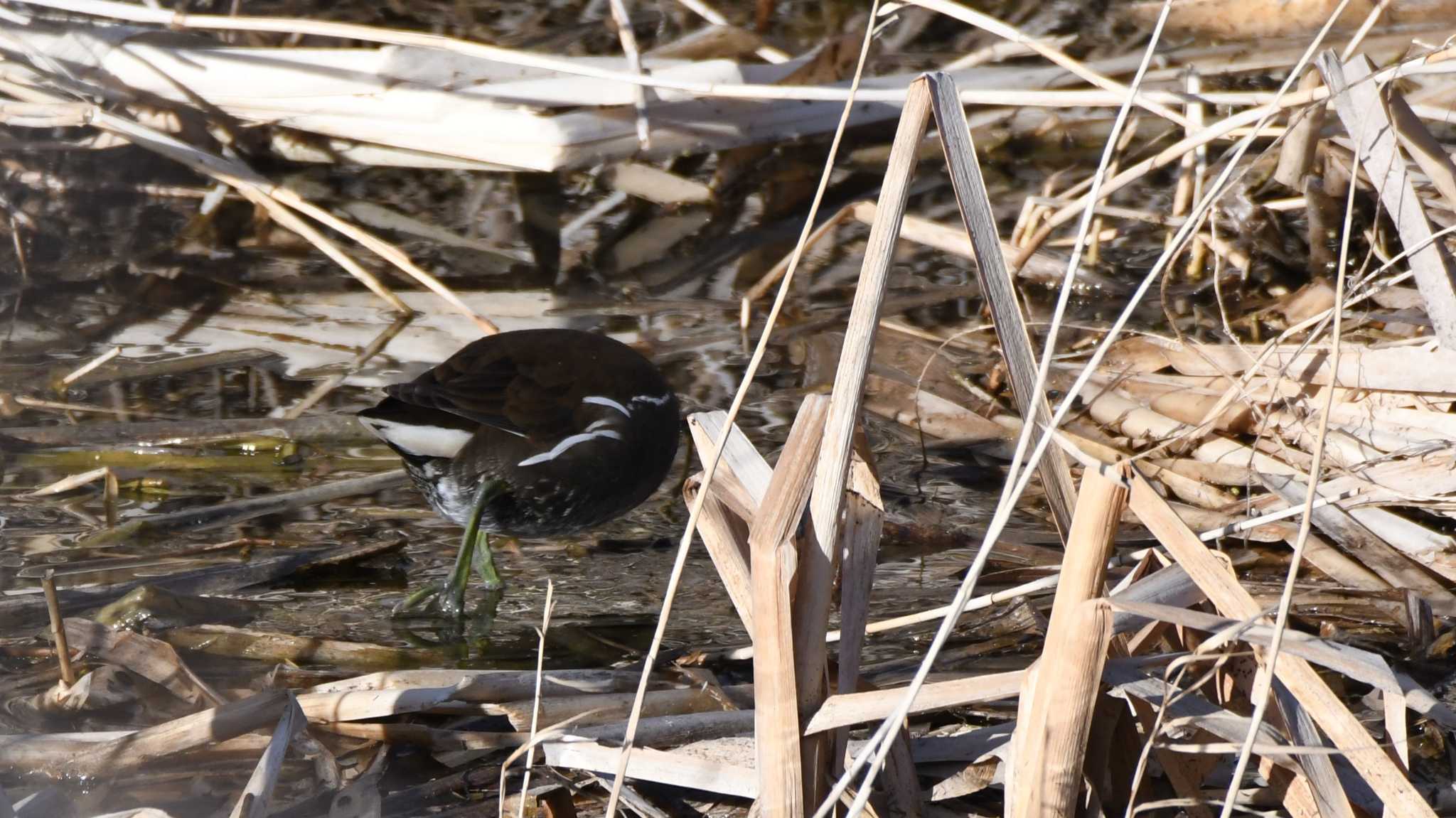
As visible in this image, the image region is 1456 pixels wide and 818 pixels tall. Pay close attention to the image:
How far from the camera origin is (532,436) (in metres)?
→ 3.25

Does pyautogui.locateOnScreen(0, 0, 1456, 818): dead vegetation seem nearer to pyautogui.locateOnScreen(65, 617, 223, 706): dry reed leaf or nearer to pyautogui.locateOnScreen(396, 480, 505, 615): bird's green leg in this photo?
pyautogui.locateOnScreen(65, 617, 223, 706): dry reed leaf

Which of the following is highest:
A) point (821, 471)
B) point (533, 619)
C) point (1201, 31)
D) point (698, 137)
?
point (1201, 31)

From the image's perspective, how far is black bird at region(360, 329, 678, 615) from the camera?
322 cm

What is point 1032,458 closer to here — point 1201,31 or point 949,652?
point 949,652

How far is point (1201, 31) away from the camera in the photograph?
20.9ft

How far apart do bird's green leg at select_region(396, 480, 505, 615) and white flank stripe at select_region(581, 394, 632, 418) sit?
0.28m

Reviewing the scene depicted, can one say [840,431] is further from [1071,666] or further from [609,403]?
[609,403]

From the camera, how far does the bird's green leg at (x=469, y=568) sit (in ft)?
9.95

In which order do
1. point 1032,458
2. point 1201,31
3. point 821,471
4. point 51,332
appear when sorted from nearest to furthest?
1. point 1032,458
2. point 821,471
3. point 51,332
4. point 1201,31

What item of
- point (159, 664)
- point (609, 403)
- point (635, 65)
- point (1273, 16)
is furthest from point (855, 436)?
point (1273, 16)

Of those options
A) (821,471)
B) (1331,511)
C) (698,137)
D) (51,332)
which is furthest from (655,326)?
(821,471)

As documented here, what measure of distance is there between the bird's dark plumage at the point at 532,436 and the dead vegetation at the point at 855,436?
0.28 metres

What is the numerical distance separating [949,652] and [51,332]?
3272 millimetres

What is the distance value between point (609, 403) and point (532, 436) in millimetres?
191
